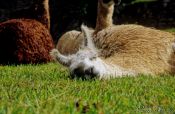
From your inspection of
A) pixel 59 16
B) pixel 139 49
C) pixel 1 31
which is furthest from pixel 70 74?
pixel 59 16

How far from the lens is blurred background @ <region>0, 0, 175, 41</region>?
78.8 feet

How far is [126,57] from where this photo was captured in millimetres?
7465

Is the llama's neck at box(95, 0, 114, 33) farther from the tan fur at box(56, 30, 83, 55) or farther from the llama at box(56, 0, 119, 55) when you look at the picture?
the tan fur at box(56, 30, 83, 55)

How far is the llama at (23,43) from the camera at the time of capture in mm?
11883

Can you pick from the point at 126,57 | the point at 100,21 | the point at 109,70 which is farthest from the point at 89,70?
the point at 100,21

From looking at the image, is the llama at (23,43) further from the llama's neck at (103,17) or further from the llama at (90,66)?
the llama at (90,66)

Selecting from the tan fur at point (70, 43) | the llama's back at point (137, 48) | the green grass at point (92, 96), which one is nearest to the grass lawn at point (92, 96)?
the green grass at point (92, 96)

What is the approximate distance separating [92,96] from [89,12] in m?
20.0

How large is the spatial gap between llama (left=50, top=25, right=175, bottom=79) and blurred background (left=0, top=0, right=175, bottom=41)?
1568cm

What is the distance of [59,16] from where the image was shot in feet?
80.6

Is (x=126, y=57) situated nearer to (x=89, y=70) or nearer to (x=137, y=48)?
(x=137, y=48)

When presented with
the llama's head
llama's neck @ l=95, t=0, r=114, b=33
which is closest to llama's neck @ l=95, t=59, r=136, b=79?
the llama's head

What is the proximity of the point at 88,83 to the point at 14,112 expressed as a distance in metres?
2.76

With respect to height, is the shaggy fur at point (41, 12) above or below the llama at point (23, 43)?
above
